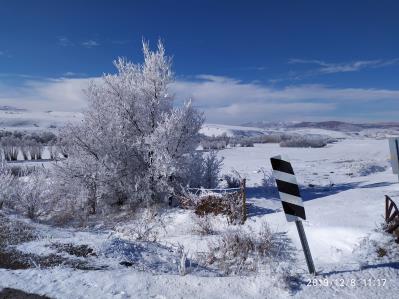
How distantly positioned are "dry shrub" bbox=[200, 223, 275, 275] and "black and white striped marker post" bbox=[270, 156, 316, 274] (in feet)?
4.19

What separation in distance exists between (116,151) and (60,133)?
2420mm

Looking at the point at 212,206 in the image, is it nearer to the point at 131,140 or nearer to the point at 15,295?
the point at 131,140

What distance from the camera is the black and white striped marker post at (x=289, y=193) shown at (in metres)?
5.28

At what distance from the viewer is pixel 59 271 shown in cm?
532

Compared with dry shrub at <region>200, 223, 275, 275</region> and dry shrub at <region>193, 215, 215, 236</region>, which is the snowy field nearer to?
dry shrub at <region>193, 215, 215, 236</region>

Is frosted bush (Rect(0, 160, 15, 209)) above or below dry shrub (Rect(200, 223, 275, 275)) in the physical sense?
above

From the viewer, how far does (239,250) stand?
22.8 ft

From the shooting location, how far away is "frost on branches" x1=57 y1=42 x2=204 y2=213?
14.0 m

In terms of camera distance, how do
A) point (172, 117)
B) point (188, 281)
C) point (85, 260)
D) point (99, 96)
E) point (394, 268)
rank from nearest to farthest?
point (188, 281)
point (394, 268)
point (85, 260)
point (172, 117)
point (99, 96)

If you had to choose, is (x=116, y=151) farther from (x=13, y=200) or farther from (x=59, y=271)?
(x=59, y=271)

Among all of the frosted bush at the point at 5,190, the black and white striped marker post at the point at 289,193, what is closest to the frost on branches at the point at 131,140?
the frosted bush at the point at 5,190

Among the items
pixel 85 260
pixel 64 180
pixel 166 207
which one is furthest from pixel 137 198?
pixel 85 260
